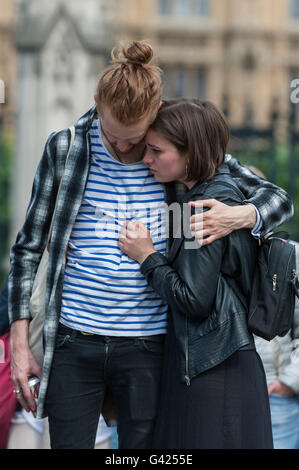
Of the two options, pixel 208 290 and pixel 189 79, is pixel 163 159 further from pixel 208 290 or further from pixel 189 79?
pixel 189 79

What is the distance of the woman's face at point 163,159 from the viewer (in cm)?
208

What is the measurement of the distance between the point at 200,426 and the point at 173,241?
59 centimetres

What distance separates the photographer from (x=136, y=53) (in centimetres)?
195

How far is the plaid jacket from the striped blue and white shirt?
42mm

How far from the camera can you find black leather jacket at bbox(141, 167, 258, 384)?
2020mm

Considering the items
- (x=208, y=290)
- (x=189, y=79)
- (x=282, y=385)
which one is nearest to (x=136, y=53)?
(x=208, y=290)

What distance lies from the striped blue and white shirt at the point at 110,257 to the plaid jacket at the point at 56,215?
0.14 feet

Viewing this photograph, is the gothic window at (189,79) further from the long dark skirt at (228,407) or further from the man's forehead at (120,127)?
the long dark skirt at (228,407)

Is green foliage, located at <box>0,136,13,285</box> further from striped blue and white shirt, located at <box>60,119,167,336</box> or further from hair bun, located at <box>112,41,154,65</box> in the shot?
hair bun, located at <box>112,41,154,65</box>

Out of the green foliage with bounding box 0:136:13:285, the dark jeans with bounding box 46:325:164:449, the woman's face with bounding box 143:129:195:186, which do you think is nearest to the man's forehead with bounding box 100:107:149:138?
the woman's face with bounding box 143:129:195:186

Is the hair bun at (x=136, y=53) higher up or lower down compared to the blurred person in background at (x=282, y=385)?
higher up

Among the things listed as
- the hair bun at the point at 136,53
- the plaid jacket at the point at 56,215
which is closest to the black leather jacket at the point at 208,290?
the plaid jacket at the point at 56,215

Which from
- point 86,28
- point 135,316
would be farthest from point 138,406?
point 86,28

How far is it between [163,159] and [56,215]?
15.5 inches
